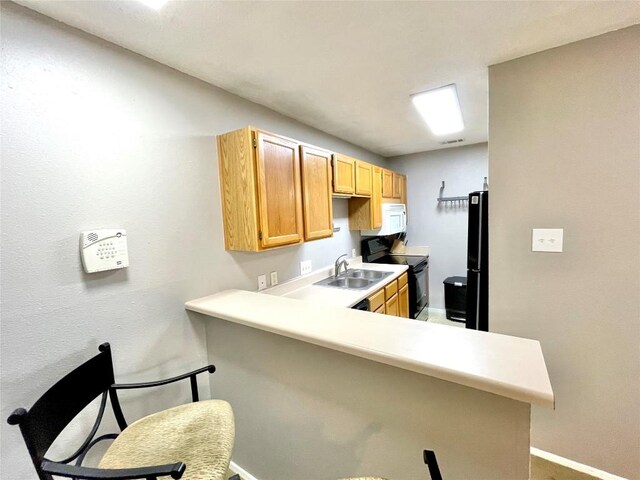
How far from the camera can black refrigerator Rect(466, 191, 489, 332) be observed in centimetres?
210

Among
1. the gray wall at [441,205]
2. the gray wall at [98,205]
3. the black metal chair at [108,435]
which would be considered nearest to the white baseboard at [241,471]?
the gray wall at [98,205]

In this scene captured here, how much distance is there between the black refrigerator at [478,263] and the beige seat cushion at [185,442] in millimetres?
1878

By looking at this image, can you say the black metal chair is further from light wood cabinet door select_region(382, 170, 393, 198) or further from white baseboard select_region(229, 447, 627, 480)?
light wood cabinet door select_region(382, 170, 393, 198)

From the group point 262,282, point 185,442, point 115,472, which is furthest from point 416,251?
point 115,472

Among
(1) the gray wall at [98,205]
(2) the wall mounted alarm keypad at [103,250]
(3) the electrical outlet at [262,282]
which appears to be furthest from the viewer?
(3) the electrical outlet at [262,282]

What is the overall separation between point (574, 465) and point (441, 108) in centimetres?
256

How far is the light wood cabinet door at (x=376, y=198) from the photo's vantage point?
3232 mm

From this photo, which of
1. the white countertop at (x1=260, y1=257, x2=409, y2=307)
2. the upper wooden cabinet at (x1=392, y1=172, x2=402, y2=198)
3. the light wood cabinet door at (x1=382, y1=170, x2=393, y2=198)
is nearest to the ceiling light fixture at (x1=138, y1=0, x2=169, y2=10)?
the white countertop at (x1=260, y1=257, x2=409, y2=307)

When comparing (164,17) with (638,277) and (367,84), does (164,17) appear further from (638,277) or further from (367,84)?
(638,277)

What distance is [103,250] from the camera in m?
1.29

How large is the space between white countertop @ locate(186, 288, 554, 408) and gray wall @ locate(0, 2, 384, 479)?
348mm

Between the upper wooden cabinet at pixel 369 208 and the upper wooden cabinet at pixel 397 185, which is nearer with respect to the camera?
the upper wooden cabinet at pixel 369 208

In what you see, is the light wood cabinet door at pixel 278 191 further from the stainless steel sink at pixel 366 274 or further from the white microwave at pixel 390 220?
the white microwave at pixel 390 220

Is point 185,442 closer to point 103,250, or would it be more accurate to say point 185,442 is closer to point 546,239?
point 103,250
